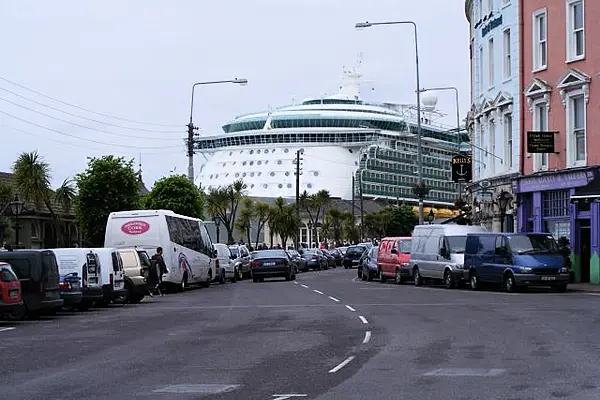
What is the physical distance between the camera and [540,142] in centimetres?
3922

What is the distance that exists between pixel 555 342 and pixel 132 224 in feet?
78.9

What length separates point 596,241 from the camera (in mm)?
37312

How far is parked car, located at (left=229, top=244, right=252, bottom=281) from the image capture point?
2137 inches

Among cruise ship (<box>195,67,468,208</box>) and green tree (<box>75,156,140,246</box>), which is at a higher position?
cruise ship (<box>195,67,468,208</box>)

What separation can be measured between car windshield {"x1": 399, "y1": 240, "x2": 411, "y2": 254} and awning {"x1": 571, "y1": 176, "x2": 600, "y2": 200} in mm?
8214

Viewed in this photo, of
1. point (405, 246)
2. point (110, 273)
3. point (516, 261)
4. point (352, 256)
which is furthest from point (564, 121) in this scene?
point (352, 256)

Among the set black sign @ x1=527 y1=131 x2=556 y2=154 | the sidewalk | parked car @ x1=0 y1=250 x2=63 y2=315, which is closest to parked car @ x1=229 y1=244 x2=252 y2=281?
black sign @ x1=527 y1=131 x2=556 y2=154

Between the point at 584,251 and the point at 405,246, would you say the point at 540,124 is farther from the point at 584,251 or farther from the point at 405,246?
the point at 405,246

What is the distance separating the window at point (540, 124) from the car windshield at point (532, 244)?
717 centimetres

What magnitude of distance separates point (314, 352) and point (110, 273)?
1380cm

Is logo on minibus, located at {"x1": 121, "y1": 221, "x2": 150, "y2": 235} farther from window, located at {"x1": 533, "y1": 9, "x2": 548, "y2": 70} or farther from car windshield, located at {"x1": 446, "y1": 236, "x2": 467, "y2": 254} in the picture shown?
window, located at {"x1": 533, "y1": 9, "x2": 548, "y2": 70}

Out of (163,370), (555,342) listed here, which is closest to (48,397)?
(163,370)

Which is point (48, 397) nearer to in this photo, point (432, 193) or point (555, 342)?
point (555, 342)

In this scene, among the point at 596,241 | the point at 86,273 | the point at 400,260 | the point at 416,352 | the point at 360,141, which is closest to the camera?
the point at 416,352
